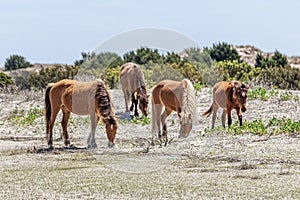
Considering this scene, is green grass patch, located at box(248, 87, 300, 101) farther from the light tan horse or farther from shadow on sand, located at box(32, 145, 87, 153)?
shadow on sand, located at box(32, 145, 87, 153)

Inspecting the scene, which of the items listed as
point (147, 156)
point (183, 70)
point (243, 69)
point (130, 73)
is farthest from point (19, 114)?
point (243, 69)

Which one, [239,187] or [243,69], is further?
[243,69]

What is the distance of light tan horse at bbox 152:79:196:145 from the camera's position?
16.5 meters

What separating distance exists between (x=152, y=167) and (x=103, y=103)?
3.63 m

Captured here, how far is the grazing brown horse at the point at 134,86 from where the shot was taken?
882 inches

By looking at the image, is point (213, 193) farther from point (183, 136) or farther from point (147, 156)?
point (183, 136)

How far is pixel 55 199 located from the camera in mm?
10859

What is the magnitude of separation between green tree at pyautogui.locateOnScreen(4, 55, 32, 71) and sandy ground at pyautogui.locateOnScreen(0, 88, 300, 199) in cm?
5979

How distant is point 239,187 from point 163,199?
1.57 m

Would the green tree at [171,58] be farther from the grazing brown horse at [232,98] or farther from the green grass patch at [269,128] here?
the grazing brown horse at [232,98]

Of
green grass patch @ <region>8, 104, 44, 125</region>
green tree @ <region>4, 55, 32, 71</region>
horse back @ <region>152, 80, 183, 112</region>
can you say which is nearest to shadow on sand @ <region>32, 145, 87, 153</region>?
horse back @ <region>152, 80, 183, 112</region>

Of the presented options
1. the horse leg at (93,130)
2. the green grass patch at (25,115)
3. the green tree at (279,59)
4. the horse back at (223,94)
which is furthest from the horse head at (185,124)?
the green tree at (279,59)

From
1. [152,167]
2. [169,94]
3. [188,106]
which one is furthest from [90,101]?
[152,167]

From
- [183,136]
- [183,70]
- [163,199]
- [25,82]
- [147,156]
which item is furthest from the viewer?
[25,82]
